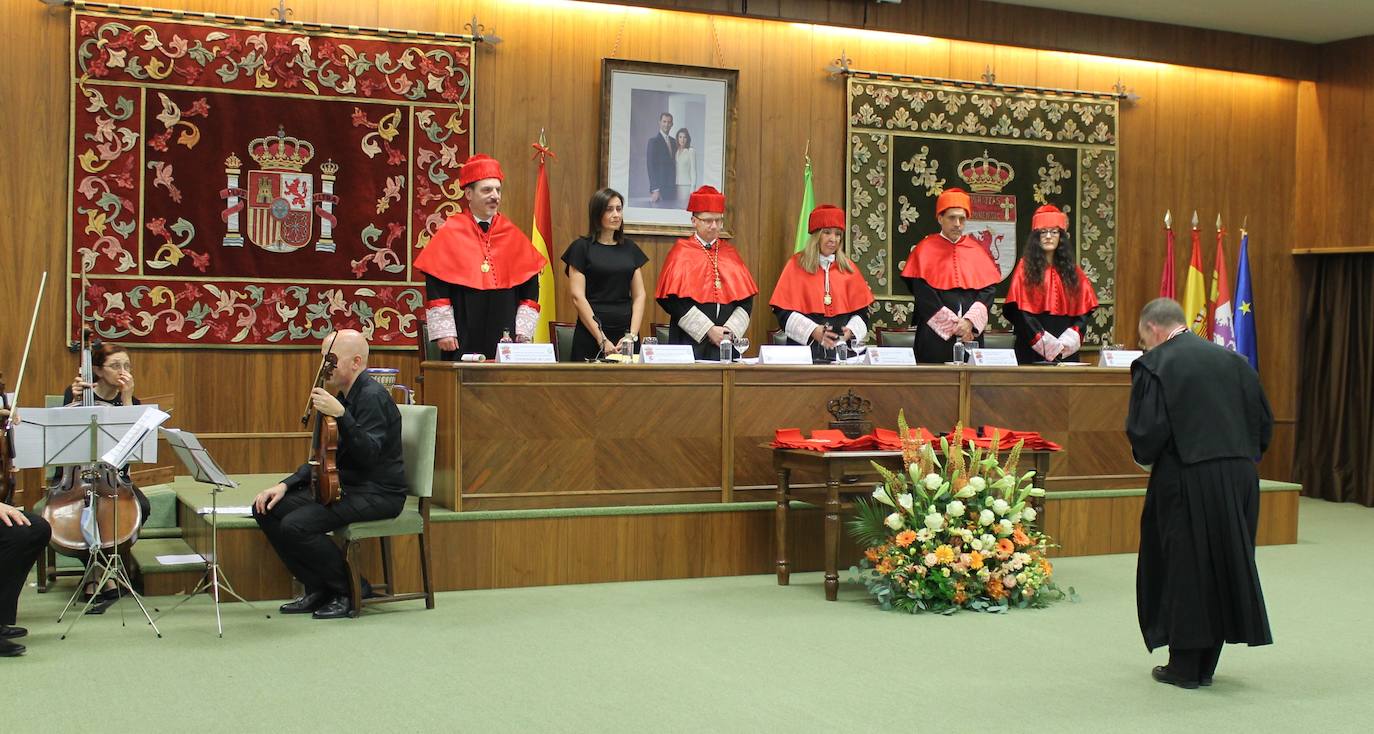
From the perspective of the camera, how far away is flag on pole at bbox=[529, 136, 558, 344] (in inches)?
313

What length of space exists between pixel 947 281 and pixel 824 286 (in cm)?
72

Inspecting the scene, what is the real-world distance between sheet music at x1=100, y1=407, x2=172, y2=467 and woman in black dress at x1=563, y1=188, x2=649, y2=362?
7.91 feet

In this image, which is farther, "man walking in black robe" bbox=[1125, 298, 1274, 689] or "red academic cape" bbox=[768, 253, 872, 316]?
"red academic cape" bbox=[768, 253, 872, 316]

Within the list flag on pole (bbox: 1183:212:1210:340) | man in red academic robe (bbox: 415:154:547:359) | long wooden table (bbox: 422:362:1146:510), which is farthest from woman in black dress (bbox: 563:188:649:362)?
flag on pole (bbox: 1183:212:1210:340)

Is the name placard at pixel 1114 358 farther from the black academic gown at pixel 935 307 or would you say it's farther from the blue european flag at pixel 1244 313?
the blue european flag at pixel 1244 313

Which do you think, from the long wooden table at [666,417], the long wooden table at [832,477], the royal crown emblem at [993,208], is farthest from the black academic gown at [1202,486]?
the royal crown emblem at [993,208]

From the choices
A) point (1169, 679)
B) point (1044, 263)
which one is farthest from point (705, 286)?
point (1169, 679)

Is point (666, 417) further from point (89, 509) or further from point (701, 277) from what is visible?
point (89, 509)

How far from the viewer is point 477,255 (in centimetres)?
639

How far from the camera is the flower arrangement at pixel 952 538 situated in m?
5.40

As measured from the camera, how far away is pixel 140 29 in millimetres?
7320

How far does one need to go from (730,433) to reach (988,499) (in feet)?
4.33

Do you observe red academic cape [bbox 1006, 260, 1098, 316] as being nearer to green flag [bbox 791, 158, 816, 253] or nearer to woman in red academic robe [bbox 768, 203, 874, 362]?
woman in red academic robe [bbox 768, 203, 874, 362]

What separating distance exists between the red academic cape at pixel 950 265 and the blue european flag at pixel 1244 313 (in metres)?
3.29
